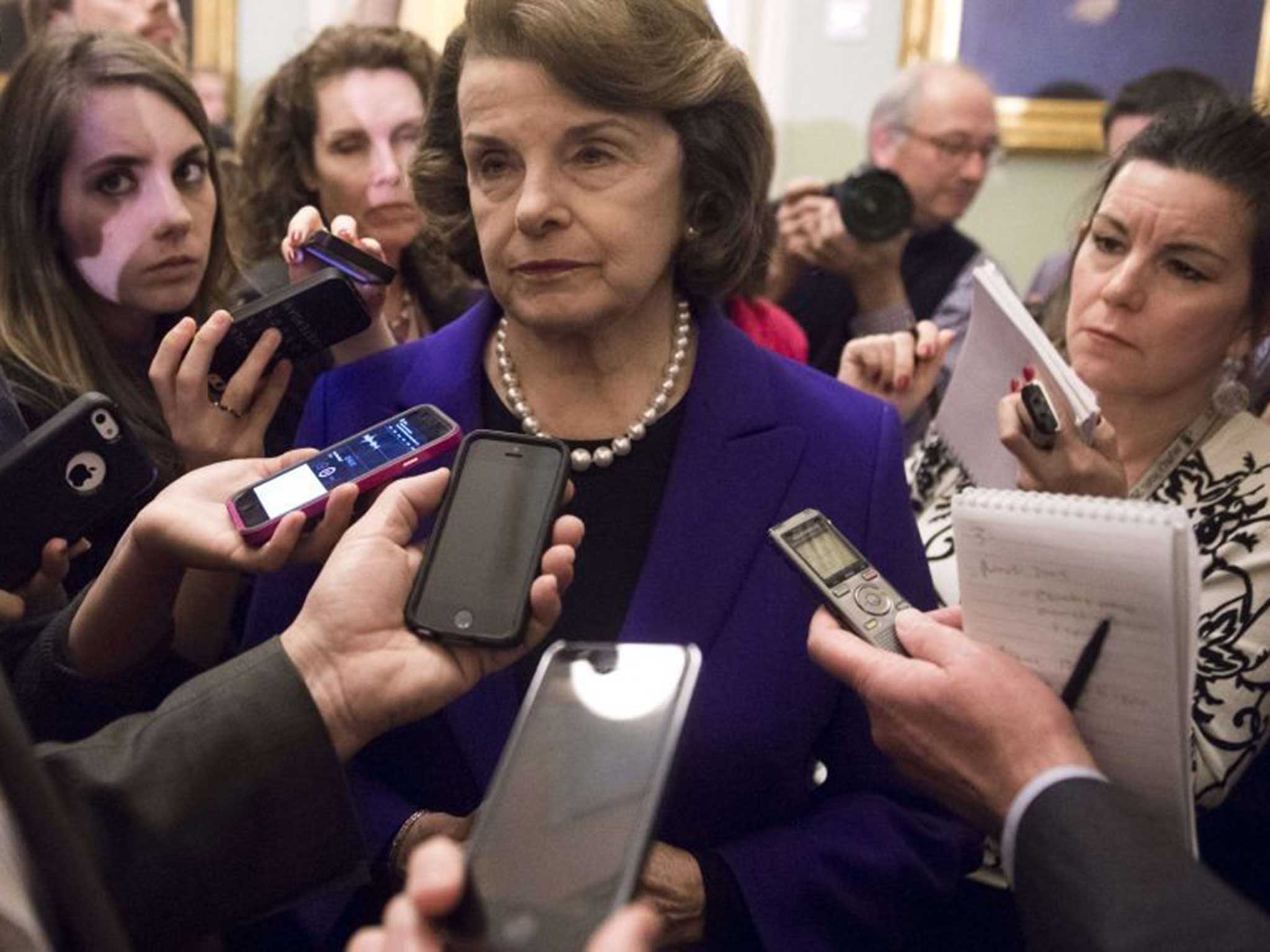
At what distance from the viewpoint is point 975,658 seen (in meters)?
0.94

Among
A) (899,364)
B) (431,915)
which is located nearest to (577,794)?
(431,915)

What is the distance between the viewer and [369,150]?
2.20 m

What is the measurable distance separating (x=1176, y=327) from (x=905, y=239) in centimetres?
109

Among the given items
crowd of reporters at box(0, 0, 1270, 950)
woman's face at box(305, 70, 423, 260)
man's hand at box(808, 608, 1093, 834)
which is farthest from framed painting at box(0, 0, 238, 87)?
man's hand at box(808, 608, 1093, 834)

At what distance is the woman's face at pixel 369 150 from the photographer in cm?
216

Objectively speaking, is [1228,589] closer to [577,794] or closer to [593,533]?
[593,533]

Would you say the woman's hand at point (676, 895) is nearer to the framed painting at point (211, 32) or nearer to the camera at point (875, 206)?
the camera at point (875, 206)

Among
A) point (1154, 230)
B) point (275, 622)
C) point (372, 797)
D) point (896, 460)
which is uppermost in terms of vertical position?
point (1154, 230)

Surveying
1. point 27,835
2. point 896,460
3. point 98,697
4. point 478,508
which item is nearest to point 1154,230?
point 896,460

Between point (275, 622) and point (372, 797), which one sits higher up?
point (275, 622)

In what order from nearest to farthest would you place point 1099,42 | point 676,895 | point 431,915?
point 431,915
point 676,895
point 1099,42

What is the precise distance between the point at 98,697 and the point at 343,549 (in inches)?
15.8

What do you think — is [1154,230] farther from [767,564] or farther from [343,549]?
[343,549]

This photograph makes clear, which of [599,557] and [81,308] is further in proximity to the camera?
[81,308]
